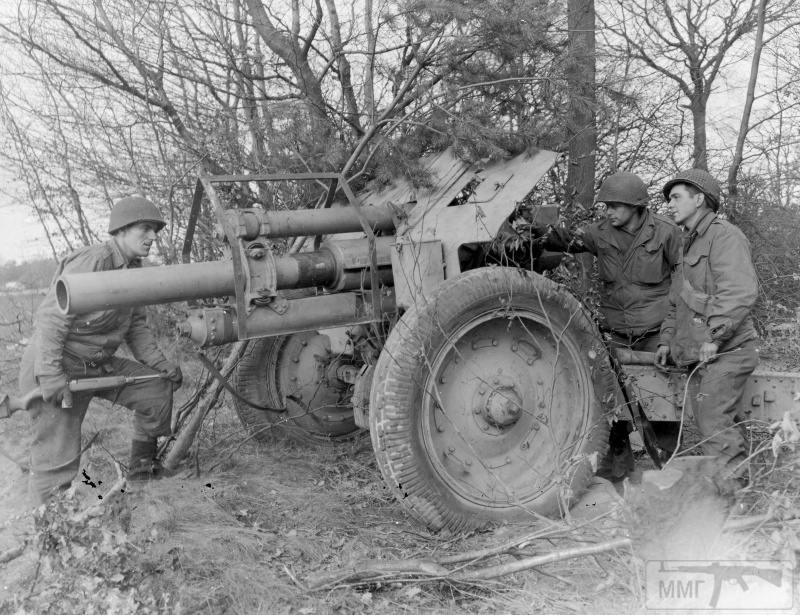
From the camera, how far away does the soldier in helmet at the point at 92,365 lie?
14.2 feet

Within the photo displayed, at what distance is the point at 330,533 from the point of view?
412cm

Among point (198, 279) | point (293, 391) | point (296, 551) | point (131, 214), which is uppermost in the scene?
point (131, 214)

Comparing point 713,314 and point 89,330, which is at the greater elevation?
point 89,330

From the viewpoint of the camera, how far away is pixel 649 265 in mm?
5160

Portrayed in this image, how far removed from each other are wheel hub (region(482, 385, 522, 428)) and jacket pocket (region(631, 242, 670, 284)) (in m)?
1.45

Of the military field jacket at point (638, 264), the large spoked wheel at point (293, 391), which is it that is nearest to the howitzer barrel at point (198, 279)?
the large spoked wheel at point (293, 391)

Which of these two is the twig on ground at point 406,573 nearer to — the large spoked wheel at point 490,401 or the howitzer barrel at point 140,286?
the large spoked wheel at point 490,401

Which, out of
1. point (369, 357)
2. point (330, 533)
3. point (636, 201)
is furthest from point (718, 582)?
point (636, 201)

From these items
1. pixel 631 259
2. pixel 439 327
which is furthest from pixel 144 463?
pixel 631 259

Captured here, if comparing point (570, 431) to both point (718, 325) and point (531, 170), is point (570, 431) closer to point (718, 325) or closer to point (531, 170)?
point (718, 325)

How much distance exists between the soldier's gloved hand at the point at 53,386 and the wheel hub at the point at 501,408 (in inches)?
93.5

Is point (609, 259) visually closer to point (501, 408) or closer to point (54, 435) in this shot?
point (501, 408)

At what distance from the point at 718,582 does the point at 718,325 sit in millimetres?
1569

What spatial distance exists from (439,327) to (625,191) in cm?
188
